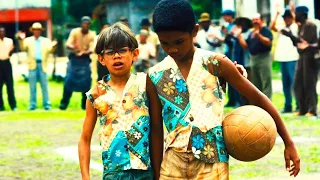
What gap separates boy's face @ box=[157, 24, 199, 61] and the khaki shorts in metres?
0.56

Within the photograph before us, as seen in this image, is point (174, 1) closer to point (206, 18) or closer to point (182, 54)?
point (182, 54)

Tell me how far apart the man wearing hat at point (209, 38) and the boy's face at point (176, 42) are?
14982mm

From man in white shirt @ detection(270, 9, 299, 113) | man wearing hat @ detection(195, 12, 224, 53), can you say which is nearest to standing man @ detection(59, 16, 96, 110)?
man wearing hat @ detection(195, 12, 224, 53)

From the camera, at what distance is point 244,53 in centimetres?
1873

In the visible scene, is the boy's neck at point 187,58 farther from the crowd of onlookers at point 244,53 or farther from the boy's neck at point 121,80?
the crowd of onlookers at point 244,53

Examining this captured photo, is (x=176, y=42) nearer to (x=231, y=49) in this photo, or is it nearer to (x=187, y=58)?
(x=187, y=58)

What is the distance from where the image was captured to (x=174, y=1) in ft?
17.0

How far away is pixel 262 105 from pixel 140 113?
710 mm

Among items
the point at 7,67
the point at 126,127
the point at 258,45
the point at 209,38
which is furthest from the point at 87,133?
the point at 7,67

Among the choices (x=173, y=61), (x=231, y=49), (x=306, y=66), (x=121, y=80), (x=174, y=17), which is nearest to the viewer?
(x=174, y=17)

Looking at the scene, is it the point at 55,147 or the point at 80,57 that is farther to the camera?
the point at 80,57

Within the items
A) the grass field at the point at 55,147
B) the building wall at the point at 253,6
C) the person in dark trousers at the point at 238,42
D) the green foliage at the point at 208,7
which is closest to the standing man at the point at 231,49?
the person in dark trousers at the point at 238,42

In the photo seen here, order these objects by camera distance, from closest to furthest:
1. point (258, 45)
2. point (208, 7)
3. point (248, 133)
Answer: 1. point (248, 133)
2. point (258, 45)
3. point (208, 7)

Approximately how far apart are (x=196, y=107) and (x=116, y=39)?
679 mm
